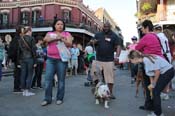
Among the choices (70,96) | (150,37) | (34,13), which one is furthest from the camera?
(34,13)

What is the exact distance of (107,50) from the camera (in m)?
9.77

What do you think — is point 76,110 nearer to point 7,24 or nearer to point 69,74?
point 69,74

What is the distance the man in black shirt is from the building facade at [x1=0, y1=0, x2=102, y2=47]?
37.0 metres

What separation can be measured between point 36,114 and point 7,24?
44.1 m

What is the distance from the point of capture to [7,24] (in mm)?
50750

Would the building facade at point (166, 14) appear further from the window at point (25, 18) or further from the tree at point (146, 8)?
the window at point (25, 18)

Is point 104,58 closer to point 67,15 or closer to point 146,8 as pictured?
point 146,8

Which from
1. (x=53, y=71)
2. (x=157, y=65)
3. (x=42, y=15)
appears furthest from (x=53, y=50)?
(x=42, y=15)

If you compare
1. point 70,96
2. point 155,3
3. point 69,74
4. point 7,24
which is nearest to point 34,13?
point 7,24

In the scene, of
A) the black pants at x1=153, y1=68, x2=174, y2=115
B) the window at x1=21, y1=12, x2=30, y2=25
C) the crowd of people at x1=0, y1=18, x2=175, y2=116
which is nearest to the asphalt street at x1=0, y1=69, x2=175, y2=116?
the crowd of people at x1=0, y1=18, x2=175, y2=116

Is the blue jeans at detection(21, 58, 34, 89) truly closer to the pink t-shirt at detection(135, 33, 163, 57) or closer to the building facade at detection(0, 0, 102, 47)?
the pink t-shirt at detection(135, 33, 163, 57)

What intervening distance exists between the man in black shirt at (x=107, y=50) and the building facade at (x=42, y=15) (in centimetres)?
3698

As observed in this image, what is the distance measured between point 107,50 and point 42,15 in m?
40.7

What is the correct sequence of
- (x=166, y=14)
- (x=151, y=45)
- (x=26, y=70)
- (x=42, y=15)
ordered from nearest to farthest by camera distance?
(x=151, y=45)
(x=26, y=70)
(x=166, y=14)
(x=42, y=15)
